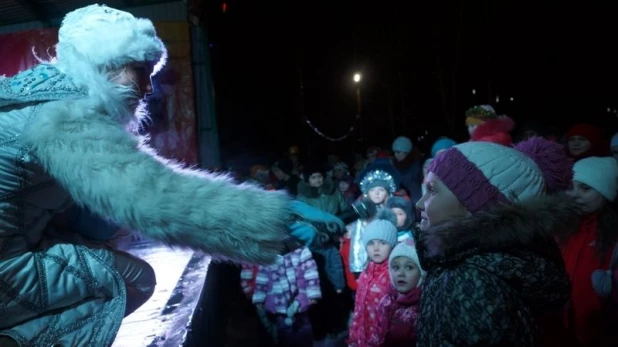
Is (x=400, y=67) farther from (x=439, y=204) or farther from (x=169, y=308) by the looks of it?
(x=439, y=204)

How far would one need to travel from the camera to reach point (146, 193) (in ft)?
4.71

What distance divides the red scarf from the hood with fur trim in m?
1.99

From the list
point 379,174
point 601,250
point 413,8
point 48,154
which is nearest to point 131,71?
point 48,154

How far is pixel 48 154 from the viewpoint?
145 centimetres

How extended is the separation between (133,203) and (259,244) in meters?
0.40

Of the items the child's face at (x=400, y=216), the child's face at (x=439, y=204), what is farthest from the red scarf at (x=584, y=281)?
the child's face at (x=439, y=204)

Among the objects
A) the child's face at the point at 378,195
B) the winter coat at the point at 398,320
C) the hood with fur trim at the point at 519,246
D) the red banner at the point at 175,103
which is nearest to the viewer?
the hood with fur trim at the point at 519,246

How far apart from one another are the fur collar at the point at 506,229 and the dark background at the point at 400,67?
14.7 metres

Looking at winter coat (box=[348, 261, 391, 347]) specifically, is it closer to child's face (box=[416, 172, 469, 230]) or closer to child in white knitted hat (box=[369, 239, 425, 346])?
child in white knitted hat (box=[369, 239, 425, 346])

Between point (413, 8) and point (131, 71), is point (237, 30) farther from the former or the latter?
point (131, 71)

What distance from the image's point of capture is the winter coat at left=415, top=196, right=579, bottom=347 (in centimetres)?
156

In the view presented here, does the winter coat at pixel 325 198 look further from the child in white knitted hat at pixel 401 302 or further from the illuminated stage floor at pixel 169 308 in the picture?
the child in white knitted hat at pixel 401 302

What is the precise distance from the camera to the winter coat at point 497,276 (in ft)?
5.13

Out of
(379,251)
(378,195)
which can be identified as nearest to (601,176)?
(379,251)
